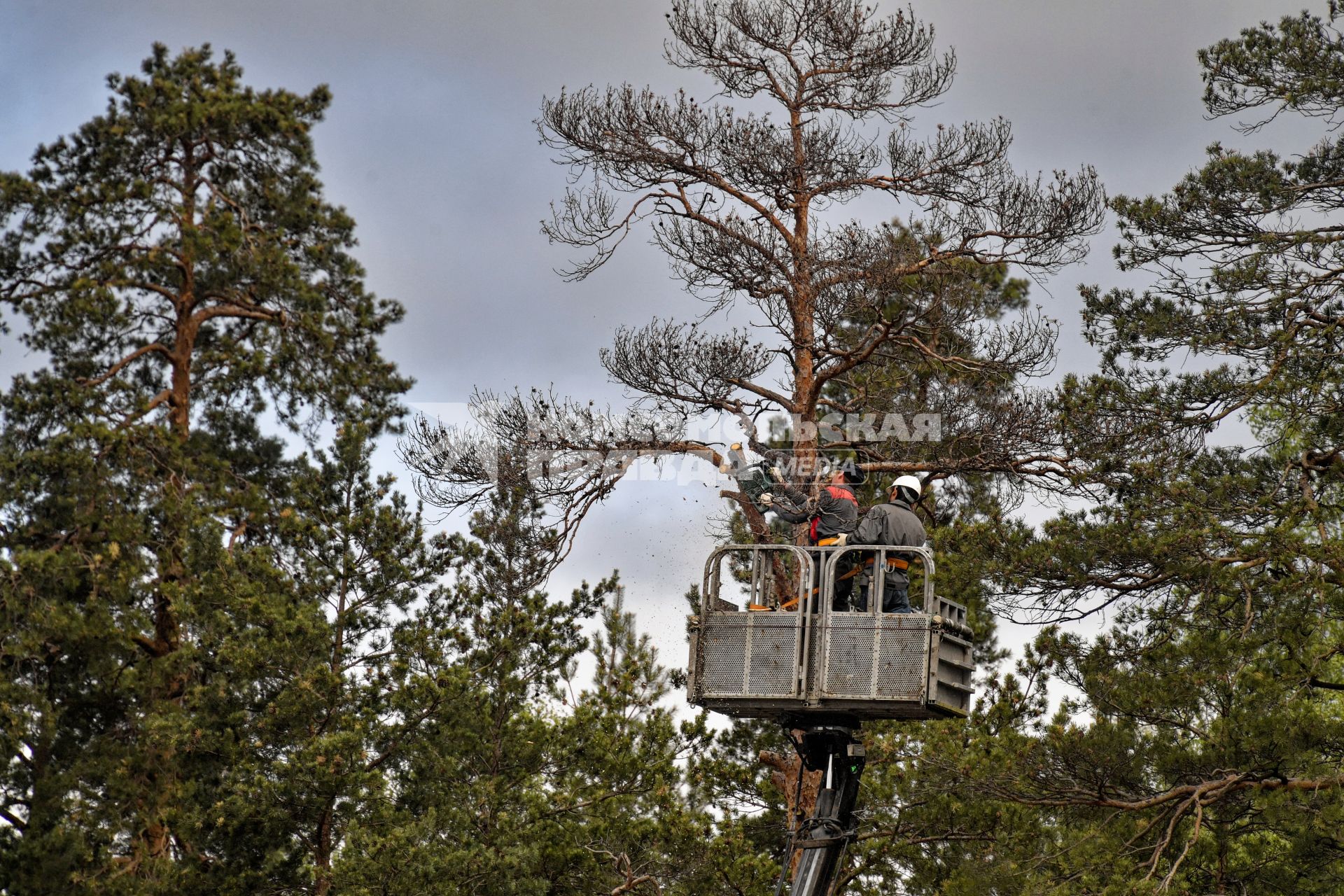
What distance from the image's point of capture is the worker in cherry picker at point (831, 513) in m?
12.1

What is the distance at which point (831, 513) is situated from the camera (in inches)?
480

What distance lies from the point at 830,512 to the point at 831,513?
0.05 ft

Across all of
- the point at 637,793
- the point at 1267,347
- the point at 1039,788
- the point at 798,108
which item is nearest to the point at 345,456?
the point at 637,793

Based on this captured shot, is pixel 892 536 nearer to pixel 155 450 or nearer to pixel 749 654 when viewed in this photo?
pixel 749 654

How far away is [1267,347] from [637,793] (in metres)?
8.59

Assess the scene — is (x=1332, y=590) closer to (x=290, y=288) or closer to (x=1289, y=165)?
(x=1289, y=165)

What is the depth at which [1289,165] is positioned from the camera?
16.9m

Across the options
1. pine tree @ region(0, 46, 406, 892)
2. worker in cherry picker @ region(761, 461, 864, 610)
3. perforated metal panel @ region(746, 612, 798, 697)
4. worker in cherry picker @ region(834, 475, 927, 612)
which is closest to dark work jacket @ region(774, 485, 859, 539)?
worker in cherry picker @ region(761, 461, 864, 610)

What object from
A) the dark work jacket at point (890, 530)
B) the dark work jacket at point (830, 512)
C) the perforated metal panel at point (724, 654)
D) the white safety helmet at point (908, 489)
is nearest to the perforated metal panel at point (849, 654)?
the dark work jacket at point (890, 530)

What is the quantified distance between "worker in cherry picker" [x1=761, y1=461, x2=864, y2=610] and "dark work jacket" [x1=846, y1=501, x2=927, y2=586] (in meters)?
0.19

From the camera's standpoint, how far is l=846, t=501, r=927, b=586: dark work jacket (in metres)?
11.8

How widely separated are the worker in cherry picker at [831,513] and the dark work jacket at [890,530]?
0.19 metres

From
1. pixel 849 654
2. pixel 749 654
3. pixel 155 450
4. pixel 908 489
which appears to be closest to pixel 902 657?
pixel 849 654

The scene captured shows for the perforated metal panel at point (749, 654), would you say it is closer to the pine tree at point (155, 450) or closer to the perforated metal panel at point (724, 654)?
Result: the perforated metal panel at point (724, 654)
